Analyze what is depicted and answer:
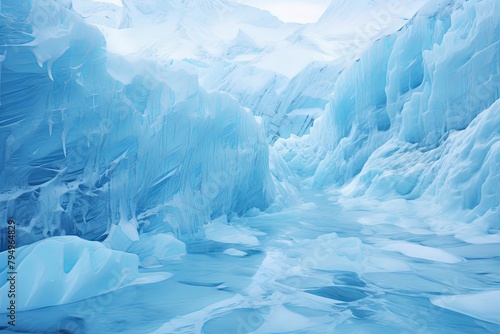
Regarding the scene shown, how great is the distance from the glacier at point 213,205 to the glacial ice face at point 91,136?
0.02m

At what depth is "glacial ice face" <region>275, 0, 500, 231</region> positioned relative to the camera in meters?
7.47

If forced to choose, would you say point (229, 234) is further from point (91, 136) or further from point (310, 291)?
point (91, 136)

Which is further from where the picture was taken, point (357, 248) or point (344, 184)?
point (344, 184)

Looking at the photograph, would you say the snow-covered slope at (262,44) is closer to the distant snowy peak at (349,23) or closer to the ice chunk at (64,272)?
the distant snowy peak at (349,23)

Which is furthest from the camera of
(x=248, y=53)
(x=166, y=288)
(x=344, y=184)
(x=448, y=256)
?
(x=248, y=53)

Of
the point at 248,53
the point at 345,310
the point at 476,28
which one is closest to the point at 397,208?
the point at 476,28

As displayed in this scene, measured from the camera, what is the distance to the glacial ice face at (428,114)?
7.47 metres

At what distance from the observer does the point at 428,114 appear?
10617mm

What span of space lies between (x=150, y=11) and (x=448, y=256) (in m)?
57.0

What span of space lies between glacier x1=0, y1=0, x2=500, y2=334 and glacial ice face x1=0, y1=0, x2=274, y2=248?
22mm

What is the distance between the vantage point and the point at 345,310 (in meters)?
3.63

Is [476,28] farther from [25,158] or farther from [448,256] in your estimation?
[25,158]

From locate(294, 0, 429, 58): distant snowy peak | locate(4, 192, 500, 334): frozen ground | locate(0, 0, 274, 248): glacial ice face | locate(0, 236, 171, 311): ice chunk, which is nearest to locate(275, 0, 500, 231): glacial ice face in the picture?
locate(4, 192, 500, 334): frozen ground

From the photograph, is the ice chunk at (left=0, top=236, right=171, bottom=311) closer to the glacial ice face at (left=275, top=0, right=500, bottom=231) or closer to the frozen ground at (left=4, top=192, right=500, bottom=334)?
the frozen ground at (left=4, top=192, right=500, bottom=334)
